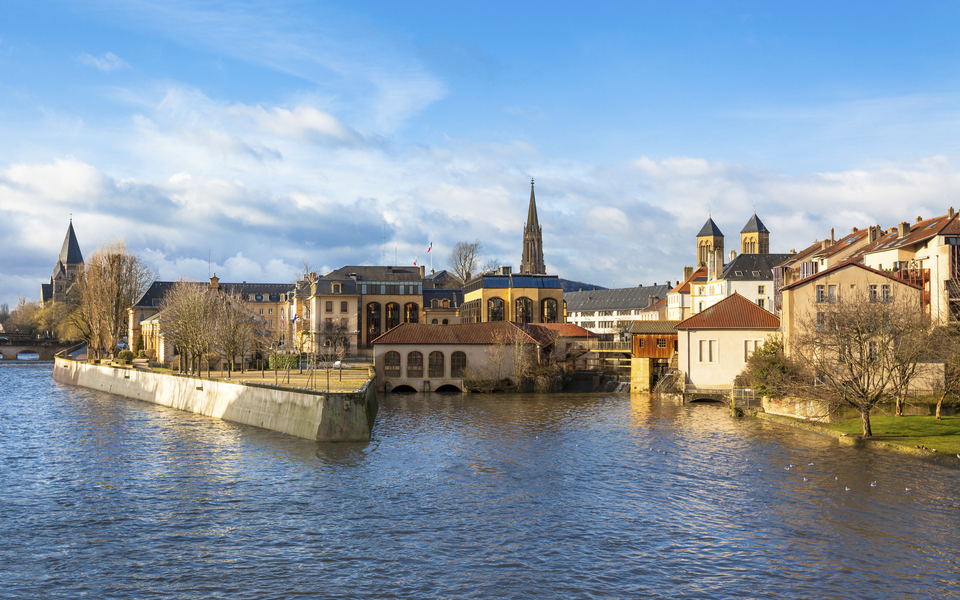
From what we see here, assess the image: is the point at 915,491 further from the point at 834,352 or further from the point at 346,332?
the point at 346,332

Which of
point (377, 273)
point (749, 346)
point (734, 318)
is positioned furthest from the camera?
point (377, 273)

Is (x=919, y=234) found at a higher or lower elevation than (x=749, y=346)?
higher

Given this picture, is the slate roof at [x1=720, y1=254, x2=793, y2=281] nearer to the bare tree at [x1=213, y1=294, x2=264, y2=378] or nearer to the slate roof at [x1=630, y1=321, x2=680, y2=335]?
the slate roof at [x1=630, y1=321, x2=680, y2=335]

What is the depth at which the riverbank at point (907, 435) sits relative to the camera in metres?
35.2

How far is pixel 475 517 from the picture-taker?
1057 inches

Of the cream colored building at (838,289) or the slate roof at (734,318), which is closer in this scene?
the cream colored building at (838,289)

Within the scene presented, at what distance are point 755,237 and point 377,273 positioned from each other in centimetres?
9126

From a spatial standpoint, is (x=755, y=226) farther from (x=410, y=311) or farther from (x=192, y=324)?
(x=192, y=324)

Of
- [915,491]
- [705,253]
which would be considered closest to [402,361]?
[915,491]

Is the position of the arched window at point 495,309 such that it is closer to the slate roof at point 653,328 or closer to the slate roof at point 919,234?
the slate roof at point 653,328

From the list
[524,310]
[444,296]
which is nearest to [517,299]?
[524,310]

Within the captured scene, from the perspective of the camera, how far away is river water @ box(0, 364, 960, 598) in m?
20.7

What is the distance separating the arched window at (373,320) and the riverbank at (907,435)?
231 ft

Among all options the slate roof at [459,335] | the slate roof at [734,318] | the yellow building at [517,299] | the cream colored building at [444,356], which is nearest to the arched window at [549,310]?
the yellow building at [517,299]
